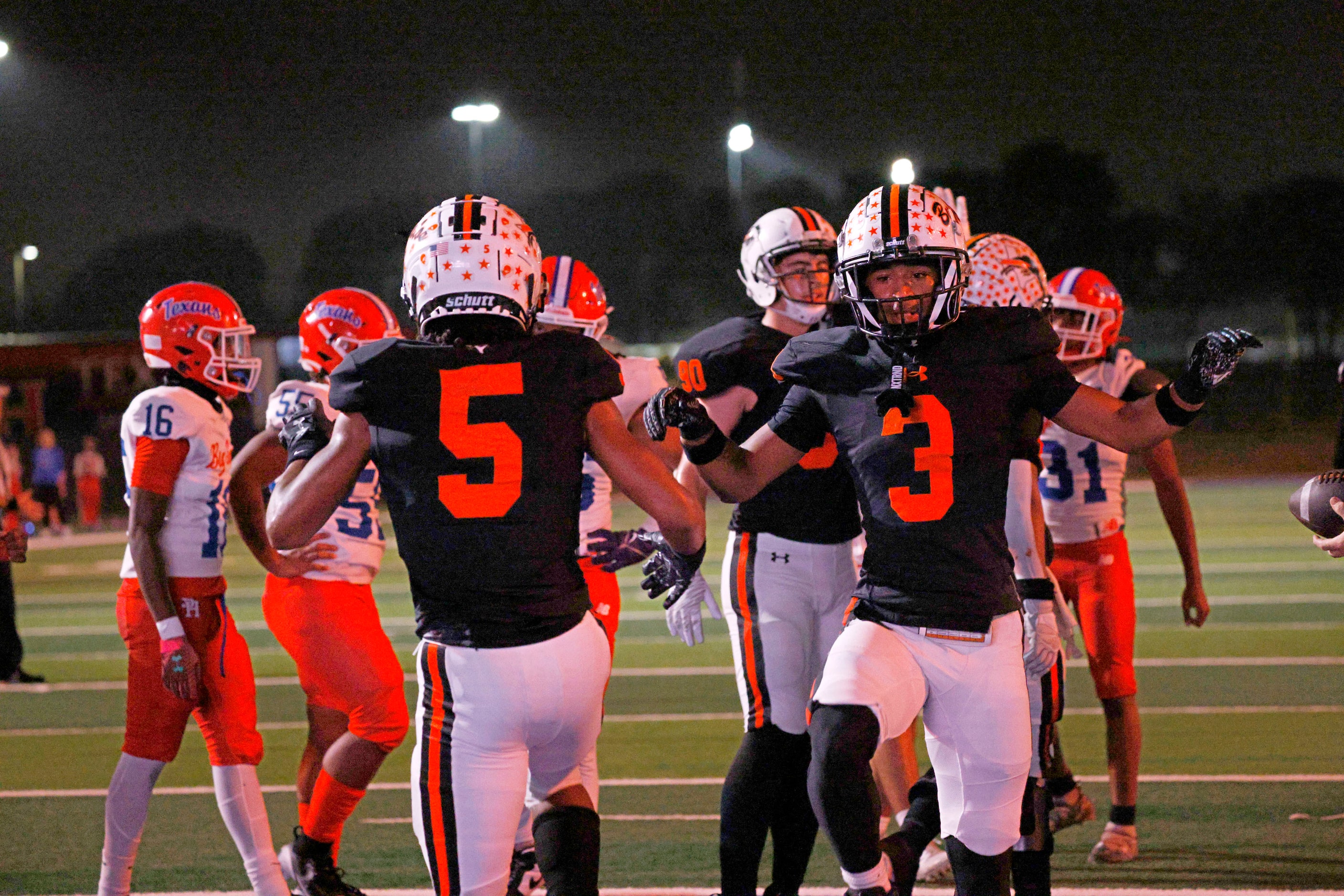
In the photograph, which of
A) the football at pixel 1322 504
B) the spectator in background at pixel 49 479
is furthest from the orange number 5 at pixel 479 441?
the spectator in background at pixel 49 479

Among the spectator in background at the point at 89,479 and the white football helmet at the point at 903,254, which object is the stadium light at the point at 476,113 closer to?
the spectator in background at the point at 89,479

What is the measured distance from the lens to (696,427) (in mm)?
3262

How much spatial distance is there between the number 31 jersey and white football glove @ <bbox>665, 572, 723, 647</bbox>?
1.62 meters

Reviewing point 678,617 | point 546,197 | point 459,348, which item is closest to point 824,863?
point 678,617

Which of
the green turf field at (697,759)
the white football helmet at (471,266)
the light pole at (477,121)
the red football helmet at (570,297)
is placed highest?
the light pole at (477,121)

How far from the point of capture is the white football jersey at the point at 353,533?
4.44 metres

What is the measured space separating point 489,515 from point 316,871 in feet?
7.03

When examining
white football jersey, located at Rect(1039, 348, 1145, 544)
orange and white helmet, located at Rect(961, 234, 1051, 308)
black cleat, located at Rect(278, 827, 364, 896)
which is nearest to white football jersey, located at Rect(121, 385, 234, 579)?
black cleat, located at Rect(278, 827, 364, 896)

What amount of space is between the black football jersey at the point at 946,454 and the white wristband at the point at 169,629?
6.61 feet

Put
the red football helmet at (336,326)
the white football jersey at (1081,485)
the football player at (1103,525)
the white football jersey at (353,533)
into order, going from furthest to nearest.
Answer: the white football jersey at (1081,485), the football player at (1103,525), the red football helmet at (336,326), the white football jersey at (353,533)

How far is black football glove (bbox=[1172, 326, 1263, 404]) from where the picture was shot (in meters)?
3.10

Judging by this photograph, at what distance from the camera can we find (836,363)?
131 inches

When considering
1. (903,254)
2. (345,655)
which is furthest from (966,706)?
(345,655)

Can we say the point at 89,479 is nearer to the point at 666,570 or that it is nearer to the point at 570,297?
the point at 570,297
